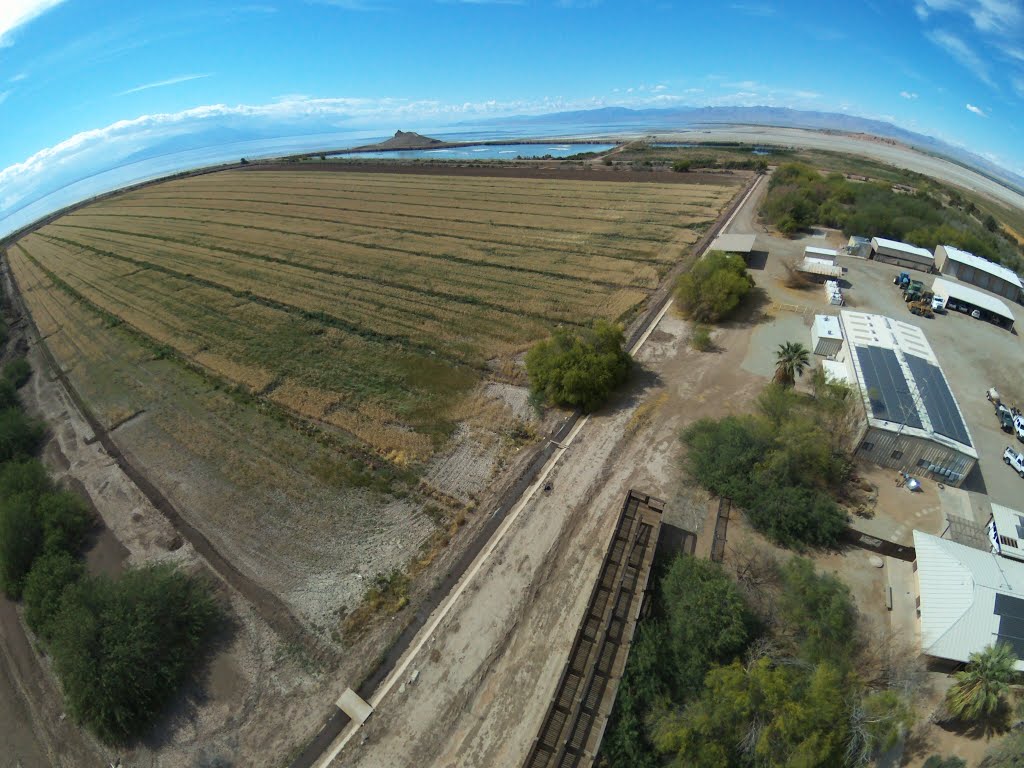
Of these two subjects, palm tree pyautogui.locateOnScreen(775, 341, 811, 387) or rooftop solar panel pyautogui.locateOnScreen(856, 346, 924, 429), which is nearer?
rooftop solar panel pyautogui.locateOnScreen(856, 346, 924, 429)

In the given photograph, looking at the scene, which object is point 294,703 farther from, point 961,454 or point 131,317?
point 131,317

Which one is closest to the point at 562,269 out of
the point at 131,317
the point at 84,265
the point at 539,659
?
the point at 539,659

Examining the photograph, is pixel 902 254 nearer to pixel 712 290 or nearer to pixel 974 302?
pixel 974 302

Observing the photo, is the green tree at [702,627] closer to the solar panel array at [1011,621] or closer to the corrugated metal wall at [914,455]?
the solar panel array at [1011,621]

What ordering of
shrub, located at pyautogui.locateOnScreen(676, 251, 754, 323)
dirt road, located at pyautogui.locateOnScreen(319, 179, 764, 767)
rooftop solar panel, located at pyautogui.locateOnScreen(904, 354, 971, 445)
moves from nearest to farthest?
dirt road, located at pyautogui.locateOnScreen(319, 179, 764, 767)
rooftop solar panel, located at pyautogui.locateOnScreen(904, 354, 971, 445)
shrub, located at pyautogui.locateOnScreen(676, 251, 754, 323)

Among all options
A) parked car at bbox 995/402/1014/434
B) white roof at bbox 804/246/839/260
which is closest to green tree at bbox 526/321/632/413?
parked car at bbox 995/402/1014/434

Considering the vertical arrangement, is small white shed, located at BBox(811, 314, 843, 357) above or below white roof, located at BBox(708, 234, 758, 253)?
below

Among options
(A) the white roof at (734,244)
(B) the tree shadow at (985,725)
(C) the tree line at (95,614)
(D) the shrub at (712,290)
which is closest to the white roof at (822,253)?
(A) the white roof at (734,244)

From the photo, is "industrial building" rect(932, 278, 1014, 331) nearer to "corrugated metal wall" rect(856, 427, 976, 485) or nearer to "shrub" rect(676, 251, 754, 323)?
"shrub" rect(676, 251, 754, 323)
